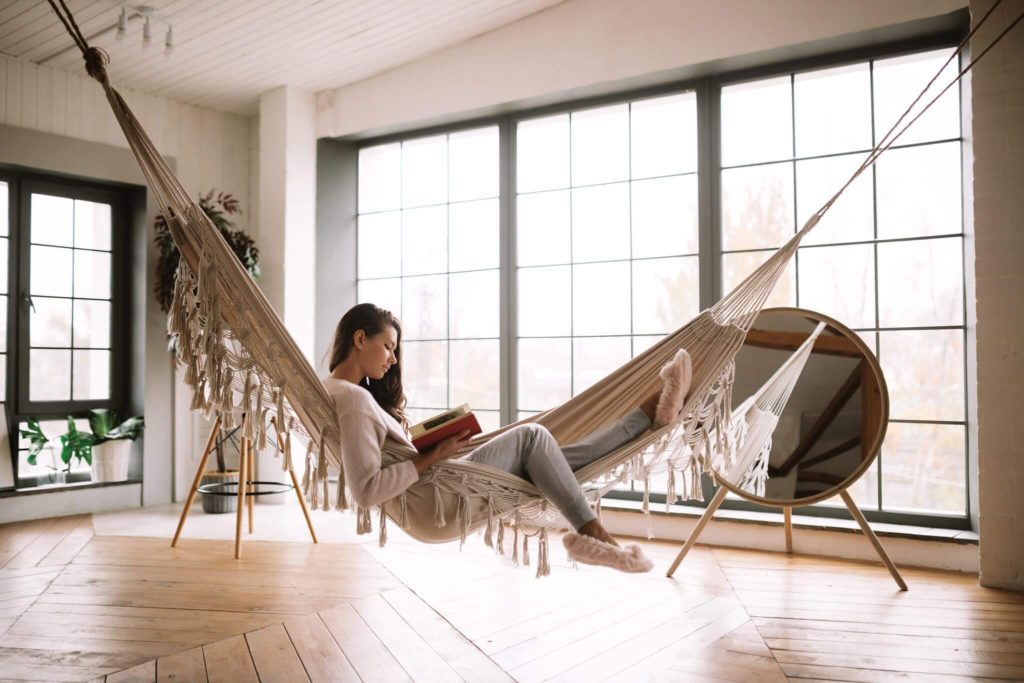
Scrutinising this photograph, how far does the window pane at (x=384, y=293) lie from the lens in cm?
439

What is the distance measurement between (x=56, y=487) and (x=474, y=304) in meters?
2.23

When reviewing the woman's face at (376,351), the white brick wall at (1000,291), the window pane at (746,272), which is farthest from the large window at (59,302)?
the white brick wall at (1000,291)

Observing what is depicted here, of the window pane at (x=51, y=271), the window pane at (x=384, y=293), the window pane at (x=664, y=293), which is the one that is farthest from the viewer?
the window pane at (x=384, y=293)

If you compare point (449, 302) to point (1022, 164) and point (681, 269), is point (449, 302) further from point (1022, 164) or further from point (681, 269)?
point (1022, 164)

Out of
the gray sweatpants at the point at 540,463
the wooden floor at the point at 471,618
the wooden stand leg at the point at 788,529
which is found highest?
the gray sweatpants at the point at 540,463

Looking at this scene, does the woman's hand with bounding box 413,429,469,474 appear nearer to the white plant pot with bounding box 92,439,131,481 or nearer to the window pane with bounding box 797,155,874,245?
the window pane with bounding box 797,155,874,245

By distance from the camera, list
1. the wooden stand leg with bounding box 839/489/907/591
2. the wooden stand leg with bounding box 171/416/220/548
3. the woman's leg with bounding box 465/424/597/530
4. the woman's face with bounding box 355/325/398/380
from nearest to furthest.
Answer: the woman's leg with bounding box 465/424/597/530, the woman's face with bounding box 355/325/398/380, the wooden stand leg with bounding box 839/489/907/591, the wooden stand leg with bounding box 171/416/220/548

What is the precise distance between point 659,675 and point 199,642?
1.22 meters

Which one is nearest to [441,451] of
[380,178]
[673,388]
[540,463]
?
[540,463]

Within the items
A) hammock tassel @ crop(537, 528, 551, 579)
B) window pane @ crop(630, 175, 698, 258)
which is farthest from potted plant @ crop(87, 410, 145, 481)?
hammock tassel @ crop(537, 528, 551, 579)

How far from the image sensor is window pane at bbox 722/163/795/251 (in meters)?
3.33

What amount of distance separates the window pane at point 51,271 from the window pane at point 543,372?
2327 mm

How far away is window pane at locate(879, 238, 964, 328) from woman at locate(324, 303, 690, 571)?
54.8 inches

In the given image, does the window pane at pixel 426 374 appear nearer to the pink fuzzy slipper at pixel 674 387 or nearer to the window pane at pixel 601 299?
the window pane at pixel 601 299
